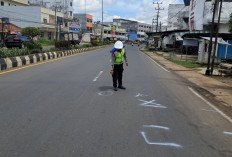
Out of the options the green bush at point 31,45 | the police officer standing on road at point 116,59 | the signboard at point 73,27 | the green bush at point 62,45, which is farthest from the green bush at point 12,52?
the signboard at point 73,27

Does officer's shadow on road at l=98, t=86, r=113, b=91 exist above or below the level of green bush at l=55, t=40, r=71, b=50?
below

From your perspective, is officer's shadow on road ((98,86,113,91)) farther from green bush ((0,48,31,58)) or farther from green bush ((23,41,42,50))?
green bush ((23,41,42,50))

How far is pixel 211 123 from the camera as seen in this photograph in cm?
521

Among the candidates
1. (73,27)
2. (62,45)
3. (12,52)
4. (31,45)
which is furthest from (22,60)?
(73,27)

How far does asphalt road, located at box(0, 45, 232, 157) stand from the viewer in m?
3.67

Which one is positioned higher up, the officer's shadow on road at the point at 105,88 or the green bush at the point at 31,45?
the green bush at the point at 31,45

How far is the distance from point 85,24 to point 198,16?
6064 centimetres

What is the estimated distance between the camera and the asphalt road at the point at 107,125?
367 centimetres

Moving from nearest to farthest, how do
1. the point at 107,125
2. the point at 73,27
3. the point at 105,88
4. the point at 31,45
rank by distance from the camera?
the point at 107,125 < the point at 105,88 < the point at 31,45 < the point at 73,27

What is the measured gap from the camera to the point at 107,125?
4684 mm

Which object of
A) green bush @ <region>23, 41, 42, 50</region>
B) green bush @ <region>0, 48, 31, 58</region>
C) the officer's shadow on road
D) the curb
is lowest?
the officer's shadow on road

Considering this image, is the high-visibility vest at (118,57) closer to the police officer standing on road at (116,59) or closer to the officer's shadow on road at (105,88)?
the police officer standing on road at (116,59)

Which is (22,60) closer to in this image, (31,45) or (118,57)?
(31,45)

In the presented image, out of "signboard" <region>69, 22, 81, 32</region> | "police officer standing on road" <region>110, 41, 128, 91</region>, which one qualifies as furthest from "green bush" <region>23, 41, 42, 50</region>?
"signboard" <region>69, 22, 81, 32</region>
